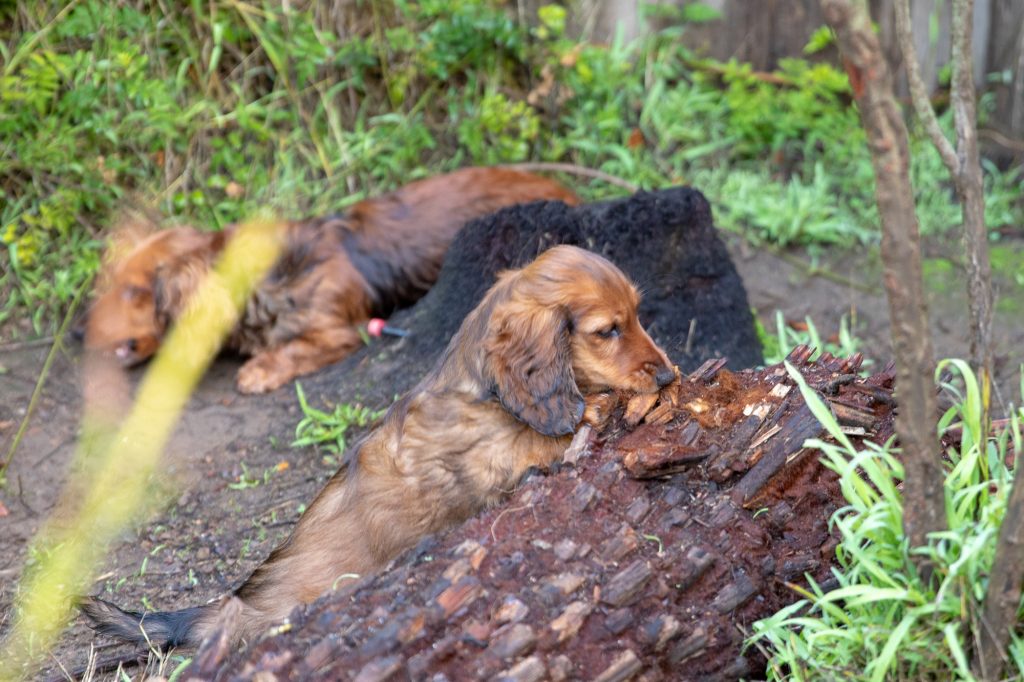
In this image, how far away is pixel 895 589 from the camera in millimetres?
2100

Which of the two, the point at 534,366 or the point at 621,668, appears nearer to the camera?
the point at 621,668

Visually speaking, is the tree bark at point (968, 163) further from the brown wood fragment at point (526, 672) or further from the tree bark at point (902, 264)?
the brown wood fragment at point (526, 672)

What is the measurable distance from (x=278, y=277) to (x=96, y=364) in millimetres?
940

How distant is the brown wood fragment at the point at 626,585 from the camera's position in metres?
2.21

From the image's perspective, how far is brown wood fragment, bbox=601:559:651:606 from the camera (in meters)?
2.21

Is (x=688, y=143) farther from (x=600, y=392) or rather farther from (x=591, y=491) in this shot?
(x=591, y=491)

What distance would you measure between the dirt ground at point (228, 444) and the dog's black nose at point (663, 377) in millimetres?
1513

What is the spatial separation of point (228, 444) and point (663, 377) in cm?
224

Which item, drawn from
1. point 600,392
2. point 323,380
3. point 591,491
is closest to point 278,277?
point 323,380

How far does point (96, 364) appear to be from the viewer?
5.08 m

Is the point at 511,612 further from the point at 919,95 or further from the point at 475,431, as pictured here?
the point at 919,95

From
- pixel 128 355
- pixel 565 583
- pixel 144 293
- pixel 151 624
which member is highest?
pixel 565 583

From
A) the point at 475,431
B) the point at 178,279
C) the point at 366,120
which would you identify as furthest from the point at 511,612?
the point at 366,120

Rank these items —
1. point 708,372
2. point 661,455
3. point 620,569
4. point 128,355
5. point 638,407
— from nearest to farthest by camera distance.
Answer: point 620,569 < point 661,455 < point 638,407 < point 708,372 < point 128,355
